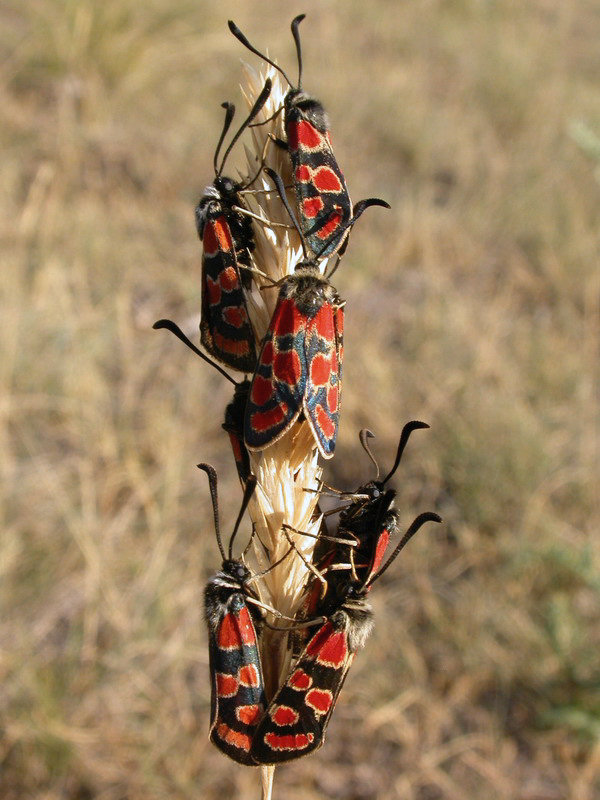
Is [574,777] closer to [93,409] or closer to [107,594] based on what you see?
[107,594]

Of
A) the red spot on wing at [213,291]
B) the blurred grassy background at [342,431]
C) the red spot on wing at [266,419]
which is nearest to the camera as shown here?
the red spot on wing at [266,419]

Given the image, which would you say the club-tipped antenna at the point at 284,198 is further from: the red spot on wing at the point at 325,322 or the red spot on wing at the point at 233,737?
the red spot on wing at the point at 233,737

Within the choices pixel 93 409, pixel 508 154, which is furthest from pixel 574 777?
pixel 508 154

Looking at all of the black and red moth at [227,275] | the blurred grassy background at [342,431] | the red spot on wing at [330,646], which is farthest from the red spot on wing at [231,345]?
the blurred grassy background at [342,431]

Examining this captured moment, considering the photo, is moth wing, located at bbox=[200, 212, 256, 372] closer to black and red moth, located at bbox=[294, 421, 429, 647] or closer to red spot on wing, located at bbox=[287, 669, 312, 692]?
black and red moth, located at bbox=[294, 421, 429, 647]

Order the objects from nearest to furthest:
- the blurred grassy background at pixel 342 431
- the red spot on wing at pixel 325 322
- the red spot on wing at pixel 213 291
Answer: the red spot on wing at pixel 325 322 → the red spot on wing at pixel 213 291 → the blurred grassy background at pixel 342 431

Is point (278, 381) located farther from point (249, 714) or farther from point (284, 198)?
point (249, 714)
